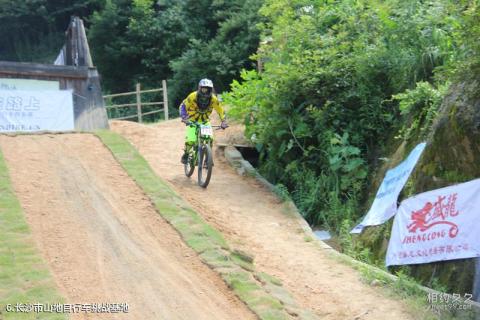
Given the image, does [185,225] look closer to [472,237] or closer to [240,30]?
[472,237]

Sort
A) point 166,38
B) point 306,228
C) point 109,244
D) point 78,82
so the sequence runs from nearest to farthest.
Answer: point 109,244, point 306,228, point 78,82, point 166,38

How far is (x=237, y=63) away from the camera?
27.4 metres

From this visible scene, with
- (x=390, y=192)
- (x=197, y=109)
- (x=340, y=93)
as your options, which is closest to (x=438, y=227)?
(x=390, y=192)

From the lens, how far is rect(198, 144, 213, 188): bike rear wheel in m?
11.7

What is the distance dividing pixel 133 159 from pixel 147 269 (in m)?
5.32

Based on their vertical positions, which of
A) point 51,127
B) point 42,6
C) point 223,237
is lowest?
point 223,237

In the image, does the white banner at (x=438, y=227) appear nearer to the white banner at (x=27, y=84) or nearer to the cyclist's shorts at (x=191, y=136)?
the cyclist's shorts at (x=191, y=136)

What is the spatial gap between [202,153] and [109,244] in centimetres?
380

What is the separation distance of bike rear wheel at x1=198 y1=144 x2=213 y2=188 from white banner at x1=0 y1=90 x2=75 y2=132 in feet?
21.1

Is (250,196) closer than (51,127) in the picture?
Yes

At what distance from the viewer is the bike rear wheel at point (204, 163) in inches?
461

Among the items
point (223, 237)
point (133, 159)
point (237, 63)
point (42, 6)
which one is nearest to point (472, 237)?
point (223, 237)

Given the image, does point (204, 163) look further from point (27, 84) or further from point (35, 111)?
point (27, 84)

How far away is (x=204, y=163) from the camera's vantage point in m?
12.0
